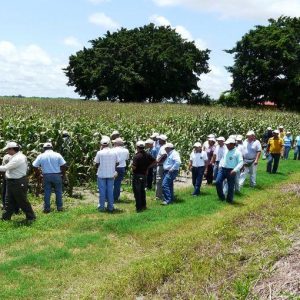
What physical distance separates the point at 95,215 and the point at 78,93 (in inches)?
1923

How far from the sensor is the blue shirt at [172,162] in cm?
1324

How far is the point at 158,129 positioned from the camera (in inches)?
785

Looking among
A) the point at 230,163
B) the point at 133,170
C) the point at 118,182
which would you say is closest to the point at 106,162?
the point at 133,170

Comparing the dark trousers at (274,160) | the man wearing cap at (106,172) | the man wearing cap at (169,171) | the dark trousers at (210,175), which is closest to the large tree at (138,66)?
the dark trousers at (274,160)

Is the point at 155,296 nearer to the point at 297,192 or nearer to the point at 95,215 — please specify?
the point at 95,215

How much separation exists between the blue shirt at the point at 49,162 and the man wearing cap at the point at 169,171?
299cm

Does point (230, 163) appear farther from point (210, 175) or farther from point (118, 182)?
point (210, 175)

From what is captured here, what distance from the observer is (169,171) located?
1326 centimetres

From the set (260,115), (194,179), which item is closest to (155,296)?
(194,179)

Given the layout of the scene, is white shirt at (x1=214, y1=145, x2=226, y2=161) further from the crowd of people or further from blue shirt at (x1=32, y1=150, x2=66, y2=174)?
blue shirt at (x1=32, y1=150, x2=66, y2=174)

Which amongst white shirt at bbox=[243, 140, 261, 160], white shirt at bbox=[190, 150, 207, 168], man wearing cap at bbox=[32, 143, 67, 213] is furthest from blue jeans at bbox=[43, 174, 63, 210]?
white shirt at bbox=[243, 140, 261, 160]

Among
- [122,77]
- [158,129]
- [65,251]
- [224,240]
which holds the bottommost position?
[65,251]

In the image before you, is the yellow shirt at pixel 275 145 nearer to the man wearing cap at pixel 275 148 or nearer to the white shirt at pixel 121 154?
the man wearing cap at pixel 275 148

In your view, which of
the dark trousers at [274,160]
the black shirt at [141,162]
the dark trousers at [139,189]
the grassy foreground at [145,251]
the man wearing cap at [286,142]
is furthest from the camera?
the man wearing cap at [286,142]
